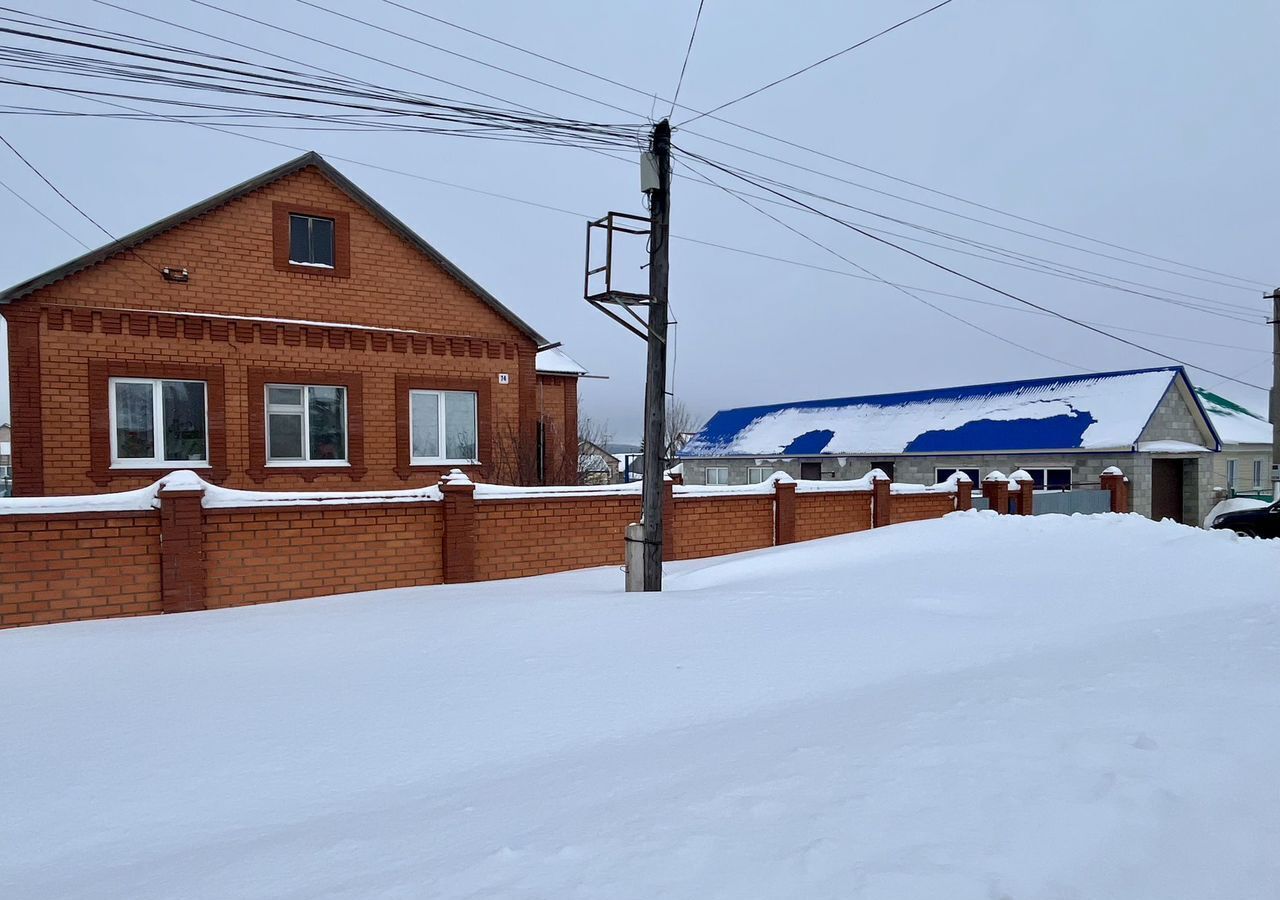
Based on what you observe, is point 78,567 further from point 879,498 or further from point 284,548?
point 879,498

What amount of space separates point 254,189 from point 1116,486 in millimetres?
20662

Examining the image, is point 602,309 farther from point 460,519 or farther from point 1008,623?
point 1008,623

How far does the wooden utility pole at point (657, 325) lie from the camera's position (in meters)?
8.79

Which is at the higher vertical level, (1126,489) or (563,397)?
(563,397)

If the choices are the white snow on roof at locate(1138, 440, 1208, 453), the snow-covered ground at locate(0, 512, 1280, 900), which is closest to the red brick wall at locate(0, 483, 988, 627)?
the snow-covered ground at locate(0, 512, 1280, 900)

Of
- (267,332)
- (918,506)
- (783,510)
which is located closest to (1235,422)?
(918,506)

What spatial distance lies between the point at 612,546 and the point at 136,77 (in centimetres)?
820

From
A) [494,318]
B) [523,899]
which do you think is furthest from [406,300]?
[523,899]

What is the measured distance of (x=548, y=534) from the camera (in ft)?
35.5

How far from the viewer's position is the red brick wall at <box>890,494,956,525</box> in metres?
15.6

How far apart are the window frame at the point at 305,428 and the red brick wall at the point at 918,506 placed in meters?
10.3

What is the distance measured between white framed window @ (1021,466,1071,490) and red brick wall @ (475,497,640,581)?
1611cm

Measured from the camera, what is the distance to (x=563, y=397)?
19297 mm

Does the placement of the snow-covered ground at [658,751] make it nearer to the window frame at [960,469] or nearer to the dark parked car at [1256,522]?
the dark parked car at [1256,522]
